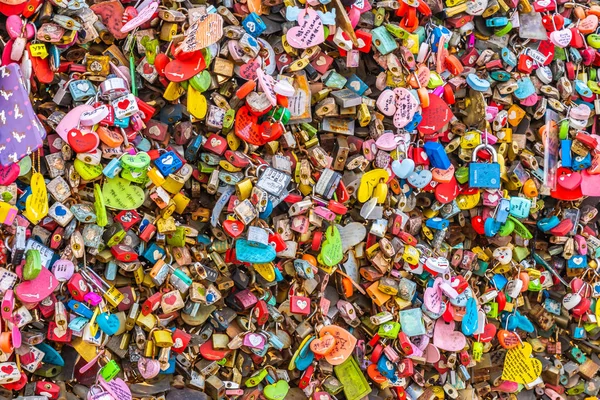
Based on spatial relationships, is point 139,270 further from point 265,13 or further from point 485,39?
point 485,39

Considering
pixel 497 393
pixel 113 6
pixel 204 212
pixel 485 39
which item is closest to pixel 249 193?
pixel 204 212

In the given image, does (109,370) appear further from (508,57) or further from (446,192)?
(508,57)

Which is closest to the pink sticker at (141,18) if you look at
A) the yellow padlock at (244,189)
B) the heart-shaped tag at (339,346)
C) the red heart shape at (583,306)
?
the yellow padlock at (244,189)

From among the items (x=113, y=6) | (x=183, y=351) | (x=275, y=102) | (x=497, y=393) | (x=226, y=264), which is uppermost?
(x=113, y=6)

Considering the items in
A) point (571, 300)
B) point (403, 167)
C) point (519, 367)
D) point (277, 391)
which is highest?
point (403, 167)

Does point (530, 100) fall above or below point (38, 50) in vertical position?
below

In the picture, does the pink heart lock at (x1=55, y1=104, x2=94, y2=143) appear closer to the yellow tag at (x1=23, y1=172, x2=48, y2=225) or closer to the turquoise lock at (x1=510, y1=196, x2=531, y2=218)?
the yellow tag at (x1=23, y1=172, x2=48, y2=225)

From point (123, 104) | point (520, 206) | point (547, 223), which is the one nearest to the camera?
point (123, 104)

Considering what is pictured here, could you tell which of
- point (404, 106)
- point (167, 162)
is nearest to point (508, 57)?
point (404, 106)
